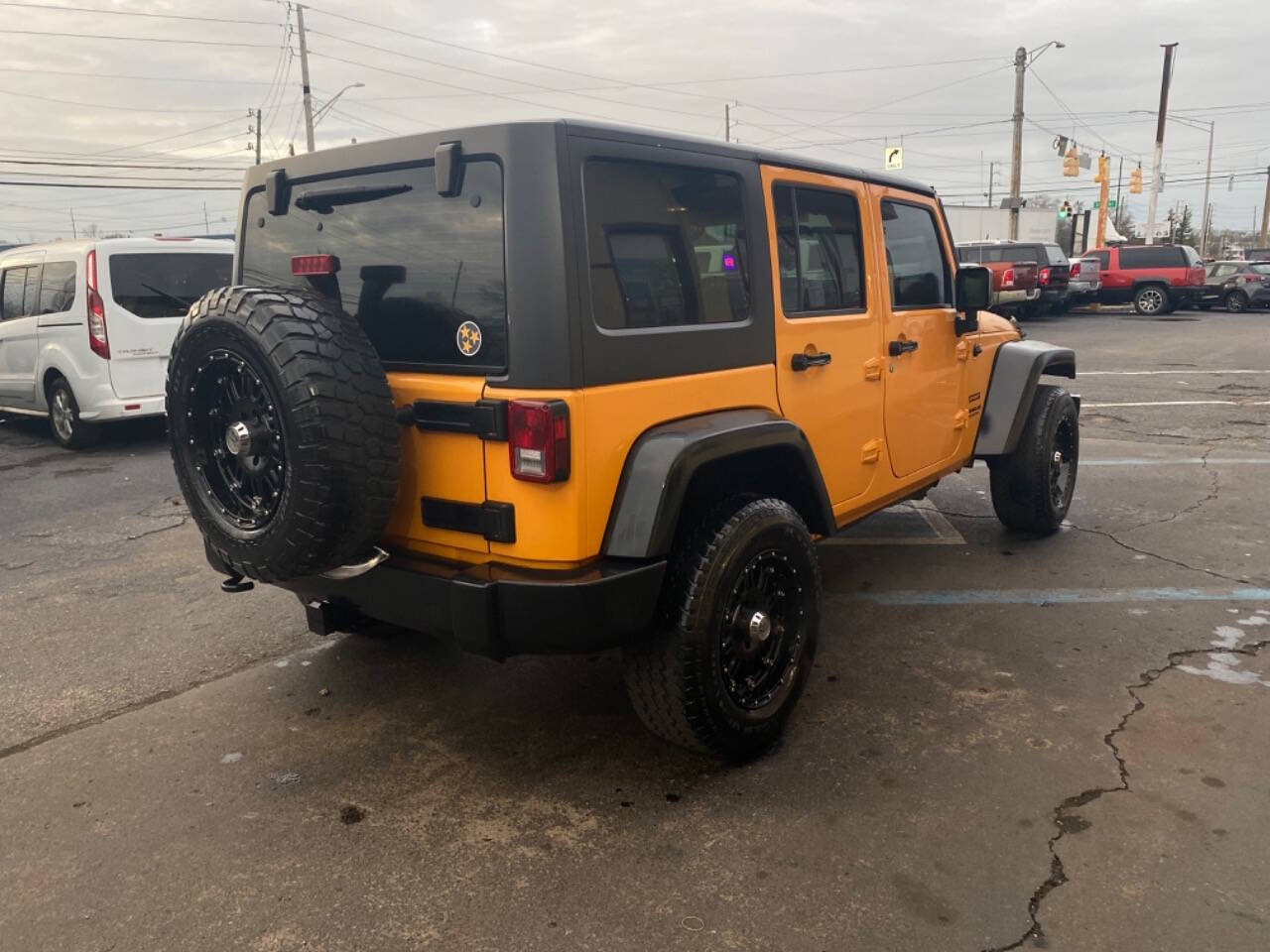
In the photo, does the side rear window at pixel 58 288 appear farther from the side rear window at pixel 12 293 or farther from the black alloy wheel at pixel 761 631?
the black alloy wheel at pixel 761 631

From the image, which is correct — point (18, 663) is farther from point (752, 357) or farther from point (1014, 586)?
point (1014, 586)

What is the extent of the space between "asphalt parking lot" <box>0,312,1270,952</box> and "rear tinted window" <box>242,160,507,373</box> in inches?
55.0

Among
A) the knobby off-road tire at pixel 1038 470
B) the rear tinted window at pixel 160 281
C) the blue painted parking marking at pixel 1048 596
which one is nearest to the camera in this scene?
the blue painted parking marking at pixel 1048 596

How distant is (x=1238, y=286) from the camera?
24.4 meters

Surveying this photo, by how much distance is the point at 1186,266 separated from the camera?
23.7 metres

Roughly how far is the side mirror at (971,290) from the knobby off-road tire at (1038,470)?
92cm

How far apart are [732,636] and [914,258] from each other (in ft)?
7.55

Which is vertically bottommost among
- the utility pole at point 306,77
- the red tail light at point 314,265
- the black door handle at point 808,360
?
the black door handle at point 808,360

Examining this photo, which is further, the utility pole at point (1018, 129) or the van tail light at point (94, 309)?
the utility pole at point (1018, 129)

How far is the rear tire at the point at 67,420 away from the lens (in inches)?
347

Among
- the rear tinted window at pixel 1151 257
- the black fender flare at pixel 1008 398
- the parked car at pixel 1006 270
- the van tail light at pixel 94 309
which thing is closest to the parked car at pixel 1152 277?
the rear tinted window at pixel 1151 257

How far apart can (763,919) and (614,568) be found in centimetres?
101

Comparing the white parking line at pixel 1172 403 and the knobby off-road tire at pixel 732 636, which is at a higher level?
the knobby off-road tire at pixel 732 636

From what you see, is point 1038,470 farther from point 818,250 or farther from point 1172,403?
point 1172,403
